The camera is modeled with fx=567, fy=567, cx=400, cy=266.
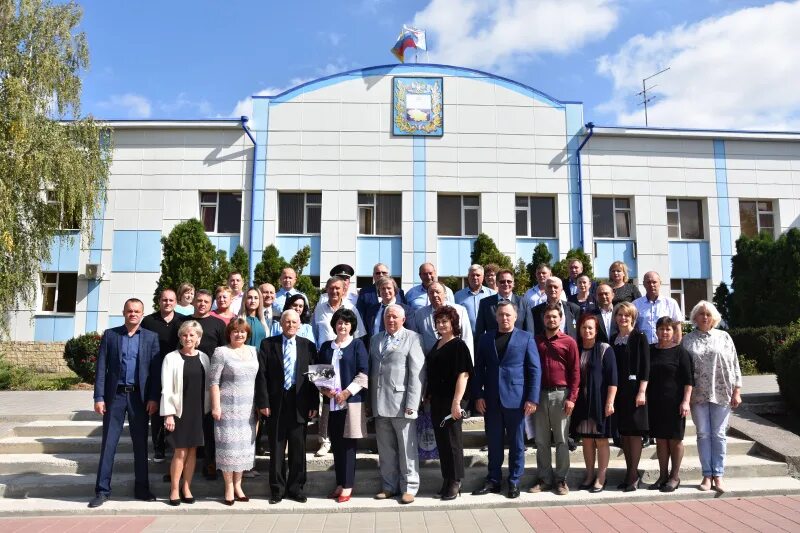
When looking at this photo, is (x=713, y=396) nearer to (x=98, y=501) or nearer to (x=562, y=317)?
(x=562, y=317)

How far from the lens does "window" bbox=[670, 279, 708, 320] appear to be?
18.7m

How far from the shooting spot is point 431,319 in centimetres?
639

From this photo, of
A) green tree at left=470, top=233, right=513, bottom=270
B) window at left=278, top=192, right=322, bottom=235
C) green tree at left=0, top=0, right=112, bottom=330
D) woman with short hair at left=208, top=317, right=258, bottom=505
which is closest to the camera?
woman with short hair at left=208, top=317, right=258, bottom=505

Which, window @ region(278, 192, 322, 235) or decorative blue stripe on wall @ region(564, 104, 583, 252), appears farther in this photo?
decorative blue stripe on wall @ region(564, 104, 583, 252)

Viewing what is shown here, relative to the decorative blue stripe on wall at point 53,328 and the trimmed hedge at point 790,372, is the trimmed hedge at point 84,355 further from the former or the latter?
the trimmed hedge at point 790,372

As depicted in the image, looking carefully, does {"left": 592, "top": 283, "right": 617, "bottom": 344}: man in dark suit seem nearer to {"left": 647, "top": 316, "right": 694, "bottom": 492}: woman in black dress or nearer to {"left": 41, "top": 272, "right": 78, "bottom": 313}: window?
{"left": 647, "top": 316, "right": 694, "bottom": 492}: woman in black dress

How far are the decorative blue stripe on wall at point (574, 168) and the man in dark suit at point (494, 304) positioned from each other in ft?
40.0

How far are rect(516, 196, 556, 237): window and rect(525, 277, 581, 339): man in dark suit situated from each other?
11633mm

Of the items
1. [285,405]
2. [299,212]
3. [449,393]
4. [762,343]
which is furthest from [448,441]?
[299,212]

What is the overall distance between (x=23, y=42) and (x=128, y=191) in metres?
5.89

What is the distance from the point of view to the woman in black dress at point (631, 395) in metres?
5.69

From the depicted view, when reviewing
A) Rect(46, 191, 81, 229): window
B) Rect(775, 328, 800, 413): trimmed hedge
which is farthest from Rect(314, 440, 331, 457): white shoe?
Rect(46, 191, 81, 229): window

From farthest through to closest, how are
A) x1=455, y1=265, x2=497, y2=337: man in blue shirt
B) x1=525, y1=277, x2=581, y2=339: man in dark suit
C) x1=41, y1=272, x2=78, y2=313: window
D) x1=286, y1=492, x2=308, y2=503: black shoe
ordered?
x1=41, y1=272, x2=78, y2=313: window → x1=455, y1=265, x2=497, y2=337: man in blue shirt → x1=525, y1=277, x2=581, y2=339: man in dark suit → x1=286, y1=492, x2=308, y2=503: black shoe

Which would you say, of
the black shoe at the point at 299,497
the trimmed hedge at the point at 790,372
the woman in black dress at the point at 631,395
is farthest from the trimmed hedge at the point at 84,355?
the trimmed hedge at the point at 790,372
